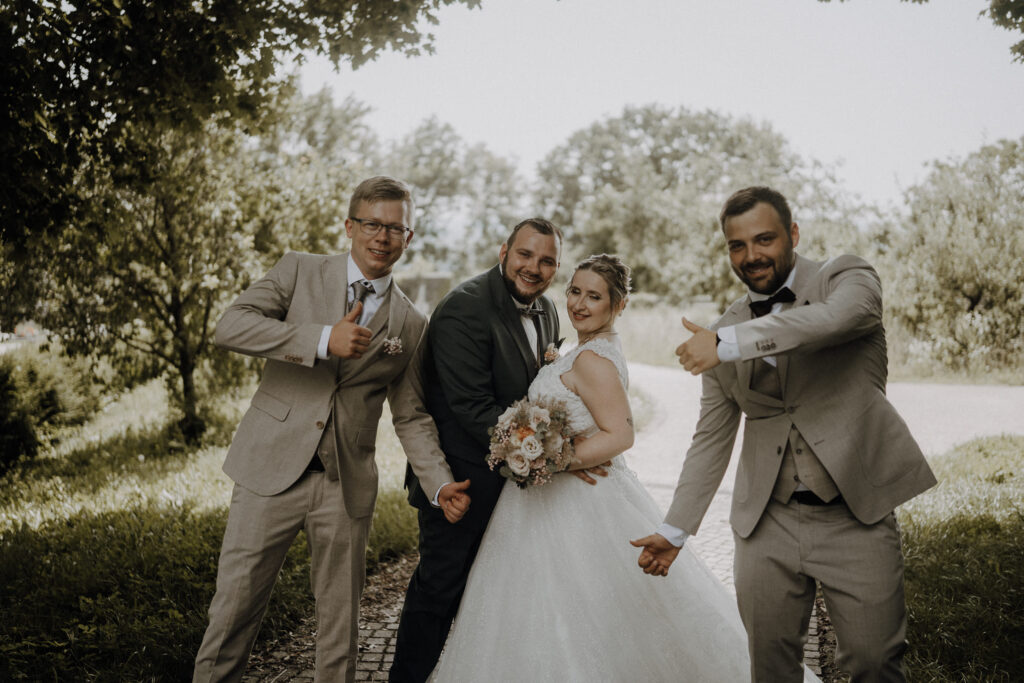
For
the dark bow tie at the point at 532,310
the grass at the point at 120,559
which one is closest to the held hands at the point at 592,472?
the dark bow tie at the point at 532,310

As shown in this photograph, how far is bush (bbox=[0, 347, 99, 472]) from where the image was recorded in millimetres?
9562

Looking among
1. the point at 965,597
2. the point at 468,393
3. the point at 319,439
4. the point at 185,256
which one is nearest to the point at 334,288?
the point at 319,439

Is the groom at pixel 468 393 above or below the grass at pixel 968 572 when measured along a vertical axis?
above

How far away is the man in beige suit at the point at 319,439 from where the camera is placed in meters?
3.23

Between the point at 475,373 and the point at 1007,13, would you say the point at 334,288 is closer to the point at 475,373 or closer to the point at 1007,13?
the point at 475,373

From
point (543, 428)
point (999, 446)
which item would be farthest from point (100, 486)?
point (999, 446)

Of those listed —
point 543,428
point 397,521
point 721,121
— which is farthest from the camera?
point 721,121

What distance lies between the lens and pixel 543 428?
3.33m

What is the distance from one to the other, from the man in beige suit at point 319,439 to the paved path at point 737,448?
1201mm

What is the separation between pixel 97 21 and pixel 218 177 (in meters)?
6.15

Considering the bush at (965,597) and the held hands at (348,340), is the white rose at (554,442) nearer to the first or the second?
the held hands at (348,340)

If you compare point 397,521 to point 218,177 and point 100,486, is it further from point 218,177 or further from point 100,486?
point 218,177

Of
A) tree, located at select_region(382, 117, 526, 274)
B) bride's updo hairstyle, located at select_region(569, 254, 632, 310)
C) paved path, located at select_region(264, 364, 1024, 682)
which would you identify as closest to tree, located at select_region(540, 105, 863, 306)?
tree, located at select_region(382, 117, 526, 274)

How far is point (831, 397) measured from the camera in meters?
2.81
